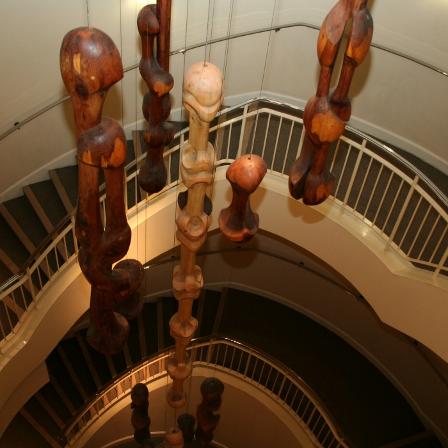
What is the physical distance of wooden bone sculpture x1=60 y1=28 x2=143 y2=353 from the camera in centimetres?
169

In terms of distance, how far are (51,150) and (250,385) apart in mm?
4413

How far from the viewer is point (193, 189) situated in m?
2.46

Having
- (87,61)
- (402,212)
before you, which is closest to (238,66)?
(402,212)

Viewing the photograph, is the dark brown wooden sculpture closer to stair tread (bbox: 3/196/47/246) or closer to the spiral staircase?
the spiral staircase

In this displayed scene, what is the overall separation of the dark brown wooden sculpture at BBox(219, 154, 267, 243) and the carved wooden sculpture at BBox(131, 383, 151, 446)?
1.98 metres

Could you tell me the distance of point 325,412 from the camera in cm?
700

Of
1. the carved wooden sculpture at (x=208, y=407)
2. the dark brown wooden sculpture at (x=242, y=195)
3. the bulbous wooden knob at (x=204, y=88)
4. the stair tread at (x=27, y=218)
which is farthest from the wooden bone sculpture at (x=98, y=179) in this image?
the stair tread at (x=27, y=218)

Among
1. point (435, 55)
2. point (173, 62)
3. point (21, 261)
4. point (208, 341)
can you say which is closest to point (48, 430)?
point (208, 341)

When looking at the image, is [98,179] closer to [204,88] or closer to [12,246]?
[204,88]

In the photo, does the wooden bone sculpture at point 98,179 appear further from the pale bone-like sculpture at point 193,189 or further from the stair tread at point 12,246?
the stair tread at point 12,246

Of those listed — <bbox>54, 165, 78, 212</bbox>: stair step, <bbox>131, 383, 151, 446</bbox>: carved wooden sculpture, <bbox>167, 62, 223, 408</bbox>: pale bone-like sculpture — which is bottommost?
<bbox>131, 383, 151, 446</bbox>: carved wooden sculpture

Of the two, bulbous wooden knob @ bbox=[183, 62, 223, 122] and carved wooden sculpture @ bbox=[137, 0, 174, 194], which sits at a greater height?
carved wooden sculpture @ bbox=[137, 0, 174, 194]

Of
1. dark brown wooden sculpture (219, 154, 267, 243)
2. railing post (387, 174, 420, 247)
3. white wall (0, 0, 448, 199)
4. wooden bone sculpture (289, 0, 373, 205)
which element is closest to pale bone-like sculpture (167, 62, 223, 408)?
dark brown wooden sculpture (219, 154, 267, 243)

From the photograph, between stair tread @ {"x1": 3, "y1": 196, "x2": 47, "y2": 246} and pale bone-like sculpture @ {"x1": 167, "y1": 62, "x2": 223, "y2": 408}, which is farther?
stair tread @ {"x1": 3, "y1": 196, "x2": 47, "y2": 246}
